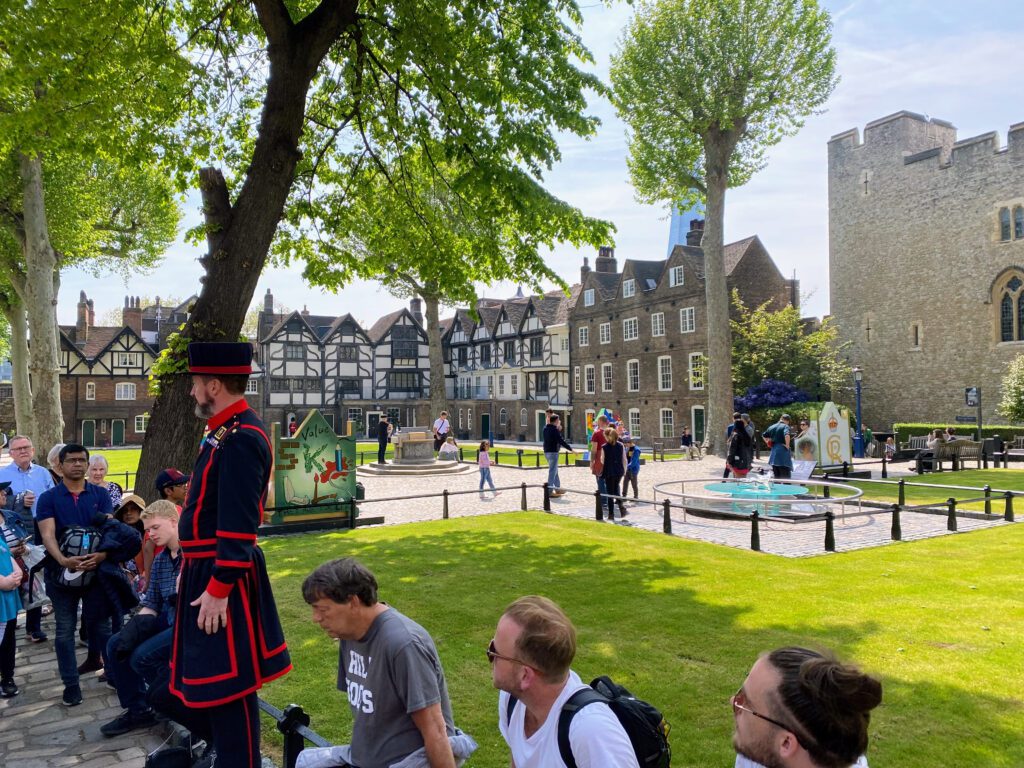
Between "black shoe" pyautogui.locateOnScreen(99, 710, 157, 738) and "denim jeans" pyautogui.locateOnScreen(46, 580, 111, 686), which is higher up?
"denim jeans" pyautogui.locateOnScreen(46, 580, 111, 686)

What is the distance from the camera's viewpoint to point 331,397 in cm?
5816

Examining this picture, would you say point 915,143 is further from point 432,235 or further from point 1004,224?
point 432,235

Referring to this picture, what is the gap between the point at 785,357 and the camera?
35.0m

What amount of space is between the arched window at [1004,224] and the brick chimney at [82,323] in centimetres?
6177

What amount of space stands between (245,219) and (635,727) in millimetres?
8296

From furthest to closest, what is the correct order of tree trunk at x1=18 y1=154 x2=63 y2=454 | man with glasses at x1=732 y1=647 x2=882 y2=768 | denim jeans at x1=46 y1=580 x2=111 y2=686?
tree trunk at x1=18 y1=154 x2=63 y2=454, denim jeans at x1=46 y1=580 x2=111 y2=686, man with glasses at x1=732 y1=647 x2=882 y2=768

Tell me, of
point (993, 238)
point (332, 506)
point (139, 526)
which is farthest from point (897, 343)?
point (139, 526)

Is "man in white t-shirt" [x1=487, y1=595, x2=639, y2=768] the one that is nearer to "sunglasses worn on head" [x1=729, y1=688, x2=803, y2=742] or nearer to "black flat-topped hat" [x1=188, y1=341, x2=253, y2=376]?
"sunglasses worn on head" [x1=729, y1=688, x2=803, y2=742]

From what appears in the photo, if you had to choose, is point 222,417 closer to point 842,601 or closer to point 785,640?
point 785,640

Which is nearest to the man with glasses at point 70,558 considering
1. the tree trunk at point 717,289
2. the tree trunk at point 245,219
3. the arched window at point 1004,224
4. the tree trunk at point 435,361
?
the tree trunk at point 245,219

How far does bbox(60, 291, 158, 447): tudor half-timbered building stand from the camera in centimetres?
5256

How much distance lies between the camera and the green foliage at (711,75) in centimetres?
2703

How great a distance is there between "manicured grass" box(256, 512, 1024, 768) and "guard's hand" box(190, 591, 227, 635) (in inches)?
83.7

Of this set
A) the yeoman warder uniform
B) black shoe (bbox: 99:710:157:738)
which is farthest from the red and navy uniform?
black shoe (bbox: 99:710:157:738)
